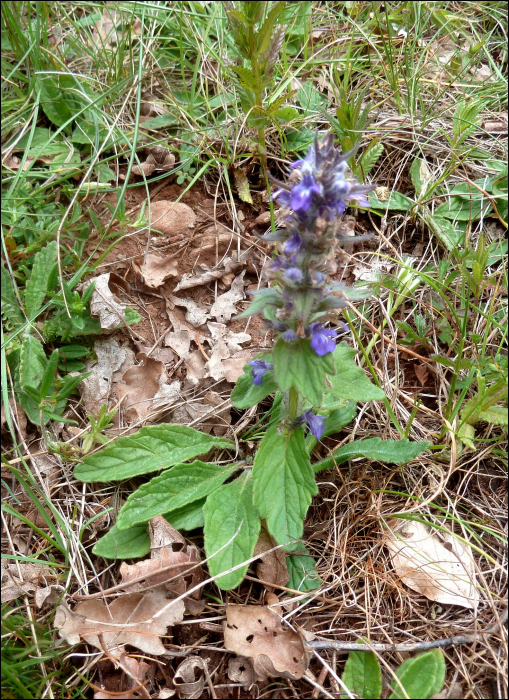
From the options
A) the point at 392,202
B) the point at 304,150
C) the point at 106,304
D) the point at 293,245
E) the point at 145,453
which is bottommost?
the point at 145,453

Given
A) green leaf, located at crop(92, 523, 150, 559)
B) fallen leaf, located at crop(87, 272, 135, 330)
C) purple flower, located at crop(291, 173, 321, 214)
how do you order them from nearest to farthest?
1. purple flower, located at crop(291, 173, 321, 214)
2. green leaf, located at crop(92, 523, 150, 559)
3. fallen leaf, located at crop(87, 272, 135, 330)

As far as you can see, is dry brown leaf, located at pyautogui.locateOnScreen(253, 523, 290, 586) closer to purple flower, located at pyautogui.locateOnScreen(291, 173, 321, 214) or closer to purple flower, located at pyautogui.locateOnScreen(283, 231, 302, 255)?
purple flower, located at pyautogui.locateOnScreen(283, 231, 302, 255)

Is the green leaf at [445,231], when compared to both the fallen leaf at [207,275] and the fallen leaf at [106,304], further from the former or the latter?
the fallen leaf at [106,304]

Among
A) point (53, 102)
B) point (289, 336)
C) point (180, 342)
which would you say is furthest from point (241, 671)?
point (53, 102)

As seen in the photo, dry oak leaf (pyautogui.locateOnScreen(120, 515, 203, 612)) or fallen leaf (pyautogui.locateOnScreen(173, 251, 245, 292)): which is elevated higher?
fallen leaf (pyautogui.locateOnScreen(173, 251, 245, 292))

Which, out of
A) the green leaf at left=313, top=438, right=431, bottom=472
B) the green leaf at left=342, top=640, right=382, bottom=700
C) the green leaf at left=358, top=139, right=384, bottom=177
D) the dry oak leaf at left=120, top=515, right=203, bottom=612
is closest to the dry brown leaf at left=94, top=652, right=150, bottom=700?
the dry oak leaf at left=120, top=515, right=203, bottom=612

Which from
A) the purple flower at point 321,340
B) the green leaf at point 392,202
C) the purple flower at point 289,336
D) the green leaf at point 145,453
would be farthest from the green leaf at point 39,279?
the green leaf at point 392,202

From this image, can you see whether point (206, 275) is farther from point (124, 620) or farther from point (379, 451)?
point (124, 620)
